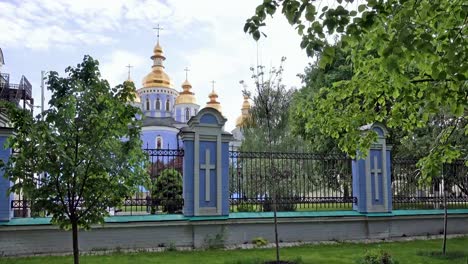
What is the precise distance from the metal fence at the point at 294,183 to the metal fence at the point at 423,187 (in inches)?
56.5

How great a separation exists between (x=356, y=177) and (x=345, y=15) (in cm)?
880

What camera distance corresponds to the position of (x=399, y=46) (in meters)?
3.15

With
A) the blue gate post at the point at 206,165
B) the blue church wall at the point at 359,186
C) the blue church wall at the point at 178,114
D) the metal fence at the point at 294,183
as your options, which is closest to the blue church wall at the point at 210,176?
the blue gate post at the point at 206,165

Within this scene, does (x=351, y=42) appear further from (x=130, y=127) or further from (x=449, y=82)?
(x=130, y=127)

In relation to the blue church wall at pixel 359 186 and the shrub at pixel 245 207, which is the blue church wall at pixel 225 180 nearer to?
the shrub at pixel 245 207

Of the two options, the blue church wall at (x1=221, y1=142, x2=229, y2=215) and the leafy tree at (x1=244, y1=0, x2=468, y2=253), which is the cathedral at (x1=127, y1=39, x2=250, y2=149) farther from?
the leafy tree at (x1=244, y1=0, x2=468, y2=253)

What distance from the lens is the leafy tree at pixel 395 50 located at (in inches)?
130

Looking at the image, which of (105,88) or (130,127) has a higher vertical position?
(105,88)

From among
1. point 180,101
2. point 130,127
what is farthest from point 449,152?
point 180,101

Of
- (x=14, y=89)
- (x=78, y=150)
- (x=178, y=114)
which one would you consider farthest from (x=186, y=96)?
(x=78, y=150)

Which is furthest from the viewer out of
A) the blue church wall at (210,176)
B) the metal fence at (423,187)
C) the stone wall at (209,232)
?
the metal fence at (423,187)

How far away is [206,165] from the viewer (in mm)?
10062

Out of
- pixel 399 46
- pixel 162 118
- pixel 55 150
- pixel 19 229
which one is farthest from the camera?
pixel 162 118

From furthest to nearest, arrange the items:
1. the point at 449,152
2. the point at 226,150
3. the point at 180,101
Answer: the point at 180,101 < the point at 226,150 < the point at 449,152
